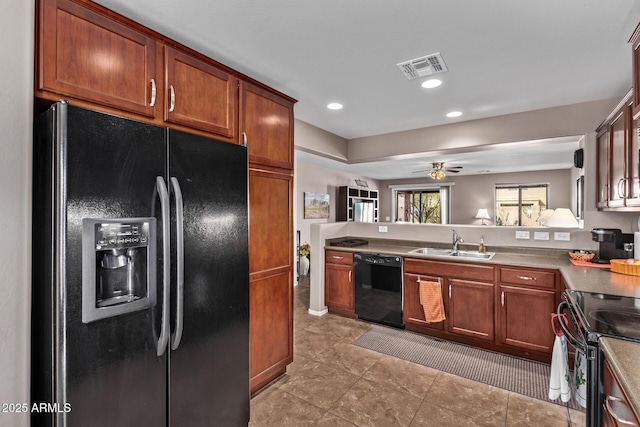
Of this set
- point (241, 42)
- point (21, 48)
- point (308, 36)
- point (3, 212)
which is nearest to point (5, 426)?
point (3, 212)

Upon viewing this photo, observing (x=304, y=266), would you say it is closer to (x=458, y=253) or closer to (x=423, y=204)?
(x=458, y=253)

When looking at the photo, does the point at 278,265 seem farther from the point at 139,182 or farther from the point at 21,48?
the point at 21,48

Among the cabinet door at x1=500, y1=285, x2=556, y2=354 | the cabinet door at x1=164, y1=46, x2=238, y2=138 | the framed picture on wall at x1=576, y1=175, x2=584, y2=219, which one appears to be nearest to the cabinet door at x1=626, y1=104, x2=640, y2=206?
the cabinet door at x1=500, y1=285, x2=556, y2=354

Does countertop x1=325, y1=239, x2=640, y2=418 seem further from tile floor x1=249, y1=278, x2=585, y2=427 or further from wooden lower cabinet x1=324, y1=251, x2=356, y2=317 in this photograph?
tile floor x1=249, y1=278, x2=585, y2=427

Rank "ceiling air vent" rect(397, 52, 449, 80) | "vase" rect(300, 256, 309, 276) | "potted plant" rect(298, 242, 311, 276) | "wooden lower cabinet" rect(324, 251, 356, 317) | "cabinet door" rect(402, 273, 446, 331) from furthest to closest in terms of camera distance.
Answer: "vase" rect(300, 256, 309, 276), "potted plant" rect(298, 242, 311, 276), "wooden lower cabinet" rect(324, 251, 356, 317), "cabinet door" rect(402, 273, 446, 331), "ceiling air vent" rect(397, 52, 449, 80)

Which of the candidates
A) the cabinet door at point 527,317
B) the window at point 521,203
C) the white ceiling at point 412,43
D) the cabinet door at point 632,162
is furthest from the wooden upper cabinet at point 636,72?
the window at point 521,203

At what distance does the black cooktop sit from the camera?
1333 mm

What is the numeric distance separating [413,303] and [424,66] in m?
2.40

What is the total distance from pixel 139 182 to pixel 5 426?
3.53 ft

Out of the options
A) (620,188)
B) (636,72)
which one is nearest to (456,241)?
(620,188)

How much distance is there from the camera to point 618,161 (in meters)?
2.35

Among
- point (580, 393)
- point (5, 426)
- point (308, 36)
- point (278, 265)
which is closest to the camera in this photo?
point (5, 426)

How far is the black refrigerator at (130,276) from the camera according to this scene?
1189 millimetres

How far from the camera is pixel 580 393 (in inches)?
65.1
